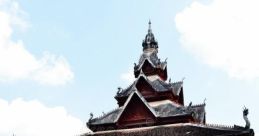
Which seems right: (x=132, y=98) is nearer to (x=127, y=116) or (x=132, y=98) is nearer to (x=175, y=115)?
(x=127, y=116)

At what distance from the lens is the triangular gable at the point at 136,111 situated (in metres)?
41.0

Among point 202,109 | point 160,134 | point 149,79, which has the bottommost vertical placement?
point 160,134

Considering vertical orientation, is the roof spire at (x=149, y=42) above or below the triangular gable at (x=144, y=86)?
above

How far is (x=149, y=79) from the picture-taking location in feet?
151

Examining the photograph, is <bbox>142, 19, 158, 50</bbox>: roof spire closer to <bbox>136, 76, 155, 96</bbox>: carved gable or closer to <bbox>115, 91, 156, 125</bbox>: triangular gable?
<bbox>136, 76, 155, 96</bbox>: carved gable

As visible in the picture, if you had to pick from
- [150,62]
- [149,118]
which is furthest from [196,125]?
[150,62]

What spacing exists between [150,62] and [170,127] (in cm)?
960

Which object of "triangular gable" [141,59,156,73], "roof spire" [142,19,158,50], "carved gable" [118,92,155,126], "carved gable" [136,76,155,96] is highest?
"roof spire" [142,19,158,50]

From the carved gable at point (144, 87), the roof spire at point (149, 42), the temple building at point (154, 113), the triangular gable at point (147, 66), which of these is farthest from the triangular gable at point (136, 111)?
the roof spire at point (149, 42)

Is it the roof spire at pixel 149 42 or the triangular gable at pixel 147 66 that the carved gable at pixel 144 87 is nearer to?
the triangular gable at pixel 147 66

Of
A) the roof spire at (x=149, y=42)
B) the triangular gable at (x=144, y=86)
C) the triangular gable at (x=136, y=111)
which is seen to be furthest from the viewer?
the roof spire at (x=149, y=42)

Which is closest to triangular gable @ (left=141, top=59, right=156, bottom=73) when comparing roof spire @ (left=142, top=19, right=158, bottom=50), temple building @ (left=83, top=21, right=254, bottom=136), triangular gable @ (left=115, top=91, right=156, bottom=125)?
temple building @ (left=83, top=21, right=254, bottom=136)

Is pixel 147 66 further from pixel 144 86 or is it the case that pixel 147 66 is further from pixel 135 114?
pixel 135 114

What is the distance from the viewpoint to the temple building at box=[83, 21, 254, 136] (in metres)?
37.1
